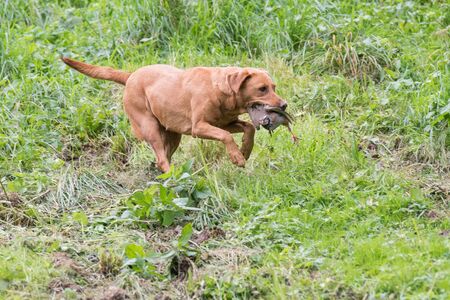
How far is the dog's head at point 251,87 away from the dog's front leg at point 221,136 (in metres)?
0.33

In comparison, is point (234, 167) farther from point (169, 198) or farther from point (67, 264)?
point (67, 264)

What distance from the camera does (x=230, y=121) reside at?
→ 27.4 ft

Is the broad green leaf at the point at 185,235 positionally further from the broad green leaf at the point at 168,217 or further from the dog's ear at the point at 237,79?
the dog's ear at the point at 237,79

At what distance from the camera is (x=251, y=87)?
797 centimetres

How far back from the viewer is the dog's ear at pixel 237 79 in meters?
7.95

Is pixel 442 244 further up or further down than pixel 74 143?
further up

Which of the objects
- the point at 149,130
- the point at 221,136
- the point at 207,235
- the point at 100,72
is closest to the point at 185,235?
the point at 207,235

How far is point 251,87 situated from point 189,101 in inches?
25.8

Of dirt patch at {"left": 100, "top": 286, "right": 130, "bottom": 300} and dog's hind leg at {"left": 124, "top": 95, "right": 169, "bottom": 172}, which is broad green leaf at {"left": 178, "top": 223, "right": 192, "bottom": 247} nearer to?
dirt patch at {"left": 100, "top": 286, "right": 130, "bottom": 300}

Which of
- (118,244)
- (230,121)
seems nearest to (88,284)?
(118,244)

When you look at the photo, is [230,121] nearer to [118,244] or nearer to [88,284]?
[118,244]

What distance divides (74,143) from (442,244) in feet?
14.1

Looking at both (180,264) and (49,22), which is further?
(49,22)

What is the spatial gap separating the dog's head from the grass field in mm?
668
